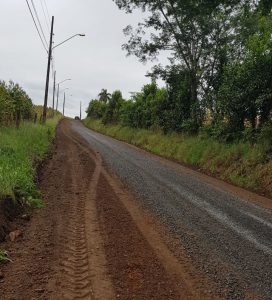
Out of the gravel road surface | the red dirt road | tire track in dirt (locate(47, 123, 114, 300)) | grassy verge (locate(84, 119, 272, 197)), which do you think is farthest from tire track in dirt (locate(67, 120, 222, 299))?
grassy verge (locate(84, 119, 272, 197))

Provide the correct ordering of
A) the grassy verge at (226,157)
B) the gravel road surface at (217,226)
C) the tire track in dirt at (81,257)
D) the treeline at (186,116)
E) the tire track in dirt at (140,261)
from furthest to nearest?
the treeline at (186,116)
the grassy verge at (226,157)
the gravel road surface at (217,226)
the tire track in dirt at (140,261)
the tire track in dirt at (81,257)

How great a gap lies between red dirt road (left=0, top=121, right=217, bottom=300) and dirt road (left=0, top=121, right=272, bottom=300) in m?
0.01

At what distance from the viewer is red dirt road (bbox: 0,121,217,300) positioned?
4969 millimetres

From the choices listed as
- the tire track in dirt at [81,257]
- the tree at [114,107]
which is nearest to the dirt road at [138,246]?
the tire track in dirt at [81,257]

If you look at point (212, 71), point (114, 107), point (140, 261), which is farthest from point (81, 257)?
point (114, 107)

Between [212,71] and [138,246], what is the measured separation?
19465 millimetres

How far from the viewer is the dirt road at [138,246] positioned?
5.11 meters

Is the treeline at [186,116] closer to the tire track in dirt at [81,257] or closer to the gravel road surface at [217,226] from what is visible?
the gravel road surface at [217,226]

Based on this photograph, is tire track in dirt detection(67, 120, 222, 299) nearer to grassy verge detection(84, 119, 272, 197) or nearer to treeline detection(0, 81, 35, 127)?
grassy verge detection(84, 119, 272, 197)

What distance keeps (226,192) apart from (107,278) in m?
7.75

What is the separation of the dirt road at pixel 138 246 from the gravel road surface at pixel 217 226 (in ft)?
0.06

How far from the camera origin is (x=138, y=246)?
21.9 ft

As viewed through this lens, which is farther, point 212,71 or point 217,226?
point 212,71

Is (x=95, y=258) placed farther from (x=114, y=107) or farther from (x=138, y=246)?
(x=114, y=107)
